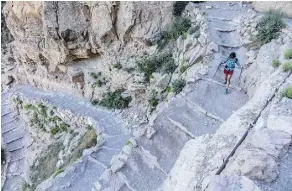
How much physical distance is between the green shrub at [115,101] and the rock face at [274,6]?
26.7 feet

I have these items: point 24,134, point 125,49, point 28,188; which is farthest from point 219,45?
point 24,134

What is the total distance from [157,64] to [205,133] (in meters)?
6.29

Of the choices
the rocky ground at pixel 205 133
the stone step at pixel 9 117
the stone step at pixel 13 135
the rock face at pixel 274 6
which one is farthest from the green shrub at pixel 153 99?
the stone step at pixel 9 117

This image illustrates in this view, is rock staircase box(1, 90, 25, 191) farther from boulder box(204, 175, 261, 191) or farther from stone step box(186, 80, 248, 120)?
boulder box(204, 175, 261, 191)

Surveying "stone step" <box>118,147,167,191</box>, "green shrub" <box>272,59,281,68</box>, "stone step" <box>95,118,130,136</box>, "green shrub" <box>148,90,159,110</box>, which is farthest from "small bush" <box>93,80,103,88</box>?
"green shrub" <box>272,59,281,68</box>

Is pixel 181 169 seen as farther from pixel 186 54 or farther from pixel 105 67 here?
pixel 105 67

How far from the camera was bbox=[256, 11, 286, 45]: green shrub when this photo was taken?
13398mm

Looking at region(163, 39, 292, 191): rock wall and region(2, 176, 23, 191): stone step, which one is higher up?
region(163, 39, 292, 191): rock wall

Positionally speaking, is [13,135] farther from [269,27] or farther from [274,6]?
[274,6]

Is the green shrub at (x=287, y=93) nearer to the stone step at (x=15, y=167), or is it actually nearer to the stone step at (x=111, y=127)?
the stone step at (x=111, y=127)

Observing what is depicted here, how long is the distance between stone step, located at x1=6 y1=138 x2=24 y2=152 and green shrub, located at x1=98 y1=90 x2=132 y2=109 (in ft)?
23.3

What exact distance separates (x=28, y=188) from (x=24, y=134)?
6.94m

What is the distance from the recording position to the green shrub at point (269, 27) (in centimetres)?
1340

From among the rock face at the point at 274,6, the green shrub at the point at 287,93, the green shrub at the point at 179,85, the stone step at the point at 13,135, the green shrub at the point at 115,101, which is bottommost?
the stone step at the point at 13,135
